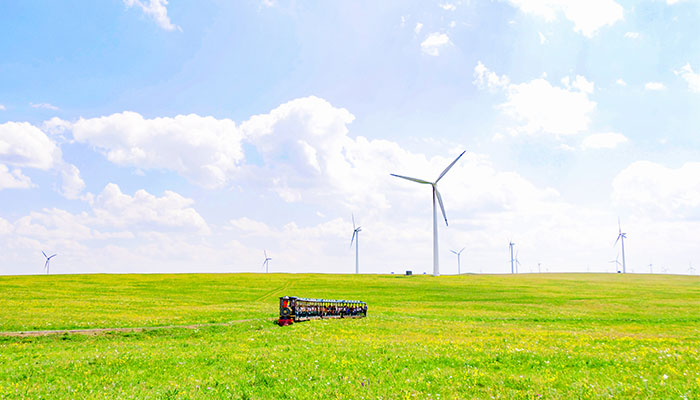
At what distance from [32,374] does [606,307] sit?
54335mm

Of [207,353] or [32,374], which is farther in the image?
[207,353]

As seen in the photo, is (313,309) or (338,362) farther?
(313,309)

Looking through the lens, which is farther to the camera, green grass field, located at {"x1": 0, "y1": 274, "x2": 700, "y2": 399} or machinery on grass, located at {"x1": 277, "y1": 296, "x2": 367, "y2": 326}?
machinery on grass, located at {"x1": 277, "y1": 296, "x2": 367, "y2": 326}

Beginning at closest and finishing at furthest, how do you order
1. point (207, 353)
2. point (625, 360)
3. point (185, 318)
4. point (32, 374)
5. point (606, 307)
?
point (32, 374)
point (625, 360)
point (207, 353)
point (185, 318)
point (606, 307)

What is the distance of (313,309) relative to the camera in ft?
118

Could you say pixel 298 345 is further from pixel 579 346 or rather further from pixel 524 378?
pixel 579 346

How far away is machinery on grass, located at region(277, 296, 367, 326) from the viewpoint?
108 ft

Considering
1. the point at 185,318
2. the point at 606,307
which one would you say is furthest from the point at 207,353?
the point at 606,307

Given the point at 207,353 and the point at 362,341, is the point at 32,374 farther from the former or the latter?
the point at 362,341

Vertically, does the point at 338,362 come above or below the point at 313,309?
above

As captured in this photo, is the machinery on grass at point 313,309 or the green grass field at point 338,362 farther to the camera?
the machinery on grass at point 313,309

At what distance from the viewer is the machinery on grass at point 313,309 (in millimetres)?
32812

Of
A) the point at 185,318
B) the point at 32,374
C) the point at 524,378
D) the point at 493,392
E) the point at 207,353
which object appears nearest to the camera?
the point at 493,392

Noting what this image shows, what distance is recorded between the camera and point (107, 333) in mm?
26953
